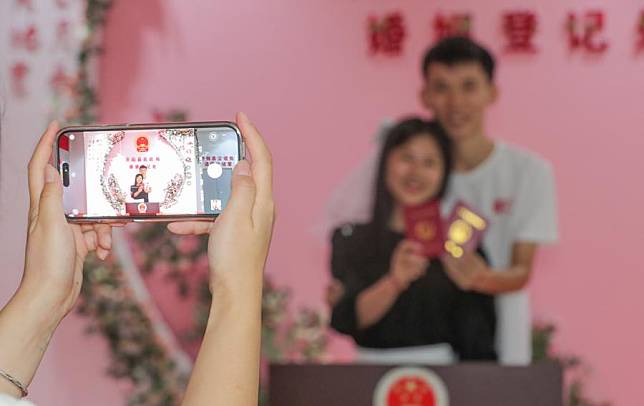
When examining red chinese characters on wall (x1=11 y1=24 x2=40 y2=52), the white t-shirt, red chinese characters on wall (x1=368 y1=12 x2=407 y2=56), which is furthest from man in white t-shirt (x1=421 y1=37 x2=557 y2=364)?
red chinese characters on wall (x1=11 y1=24 x2=40 y2=52)

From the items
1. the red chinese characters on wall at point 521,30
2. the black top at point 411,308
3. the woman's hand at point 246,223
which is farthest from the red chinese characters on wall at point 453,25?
the woman's hand at point 246,223

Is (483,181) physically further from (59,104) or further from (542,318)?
(59,104)

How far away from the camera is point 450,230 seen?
2.68 m

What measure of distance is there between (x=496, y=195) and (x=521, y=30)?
20.2 inches

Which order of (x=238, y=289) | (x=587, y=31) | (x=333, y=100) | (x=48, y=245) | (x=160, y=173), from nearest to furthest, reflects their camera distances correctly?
1. (x=238, y=289)
2. (x=48, y=245)
3. (x=160, y=173)
4. (x=587, y=31)
5. (x=333, y=100)

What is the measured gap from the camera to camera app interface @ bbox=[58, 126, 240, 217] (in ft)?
3.55

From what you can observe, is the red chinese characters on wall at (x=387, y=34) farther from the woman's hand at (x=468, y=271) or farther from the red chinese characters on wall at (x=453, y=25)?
the woman's hand at (x=468, y=271)

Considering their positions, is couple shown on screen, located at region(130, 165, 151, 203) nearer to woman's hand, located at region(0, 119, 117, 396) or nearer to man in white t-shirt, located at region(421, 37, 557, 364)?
woman's hand, located at region(0, 119, 117, 396)

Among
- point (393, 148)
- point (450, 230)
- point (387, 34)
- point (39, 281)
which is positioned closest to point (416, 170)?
point (393, 148)

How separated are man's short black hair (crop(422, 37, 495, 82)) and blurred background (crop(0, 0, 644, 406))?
3cm

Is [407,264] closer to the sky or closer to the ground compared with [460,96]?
closer to the ground

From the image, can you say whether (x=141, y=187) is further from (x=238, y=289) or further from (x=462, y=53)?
(x=462, y=53)

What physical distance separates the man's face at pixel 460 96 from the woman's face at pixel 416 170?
89mm

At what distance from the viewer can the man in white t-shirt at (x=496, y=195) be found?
105 inches
